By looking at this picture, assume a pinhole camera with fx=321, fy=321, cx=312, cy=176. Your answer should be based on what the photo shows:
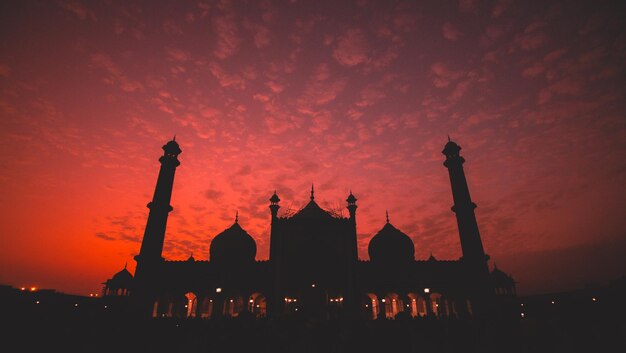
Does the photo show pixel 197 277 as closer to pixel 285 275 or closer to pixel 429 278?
pixel 285 275

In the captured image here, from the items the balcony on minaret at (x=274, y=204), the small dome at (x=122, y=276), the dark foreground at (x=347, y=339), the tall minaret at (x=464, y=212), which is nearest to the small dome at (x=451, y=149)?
the tall minaret at (x=464, y=212)

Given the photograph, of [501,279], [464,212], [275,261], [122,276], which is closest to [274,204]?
[275,261]

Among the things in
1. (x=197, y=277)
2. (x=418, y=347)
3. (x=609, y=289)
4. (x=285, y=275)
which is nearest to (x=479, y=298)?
(x=285, y=275)

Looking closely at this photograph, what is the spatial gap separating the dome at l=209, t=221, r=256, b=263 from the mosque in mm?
109

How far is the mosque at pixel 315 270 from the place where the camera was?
25.5m

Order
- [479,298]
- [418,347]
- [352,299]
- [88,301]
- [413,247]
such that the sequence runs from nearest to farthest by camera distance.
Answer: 1. [418,347]
2. [479,298]
3. [352,299]
4. [413,247]
5. [88,301]

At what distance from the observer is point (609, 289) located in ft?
137

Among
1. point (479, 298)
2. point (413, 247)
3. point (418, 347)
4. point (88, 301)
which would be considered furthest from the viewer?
point (88, 301)

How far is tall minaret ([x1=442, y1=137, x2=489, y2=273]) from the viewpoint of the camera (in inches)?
1003

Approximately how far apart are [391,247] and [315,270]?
29.3 feet

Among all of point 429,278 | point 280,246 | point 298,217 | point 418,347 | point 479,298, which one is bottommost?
point 418,347

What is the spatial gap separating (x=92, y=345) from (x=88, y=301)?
38353mm

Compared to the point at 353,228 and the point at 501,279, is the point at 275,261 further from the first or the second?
the point at 501,279

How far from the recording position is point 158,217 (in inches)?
1003
